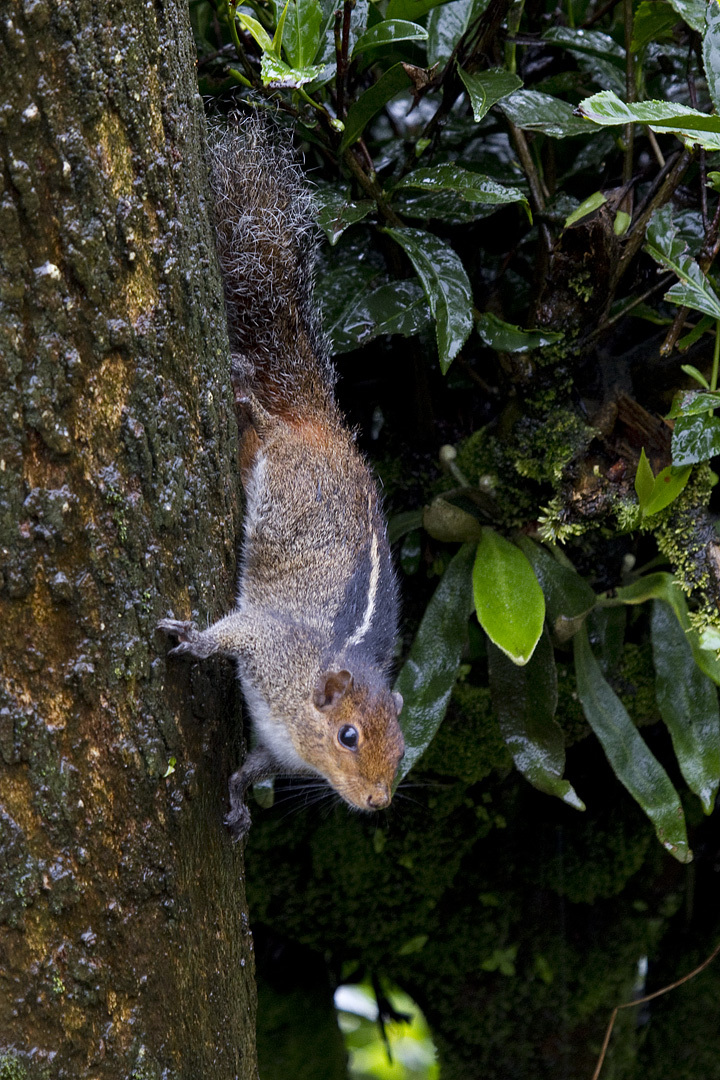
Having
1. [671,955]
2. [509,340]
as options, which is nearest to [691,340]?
[509,340]

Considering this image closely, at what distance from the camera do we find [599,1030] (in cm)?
294

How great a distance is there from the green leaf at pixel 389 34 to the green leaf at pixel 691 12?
512mm

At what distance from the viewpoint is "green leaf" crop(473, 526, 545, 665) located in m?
1.85

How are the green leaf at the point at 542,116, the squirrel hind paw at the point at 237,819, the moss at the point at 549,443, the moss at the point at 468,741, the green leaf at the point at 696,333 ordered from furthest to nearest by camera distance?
the moss at the point at 468,741, the moss at the point at 549,443, the green leaf at the point at 696,333, the green leaf at the point at 542,116, the squirrel hind paw at the point at 237,819

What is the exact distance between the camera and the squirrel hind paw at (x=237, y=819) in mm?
1545

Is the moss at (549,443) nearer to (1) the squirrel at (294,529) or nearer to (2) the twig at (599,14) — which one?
(1) the squirrel at (294,529)

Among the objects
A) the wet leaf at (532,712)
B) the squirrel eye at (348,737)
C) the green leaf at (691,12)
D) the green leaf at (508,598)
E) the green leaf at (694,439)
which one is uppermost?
the green leaf at (691,12)

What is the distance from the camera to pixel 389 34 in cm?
174

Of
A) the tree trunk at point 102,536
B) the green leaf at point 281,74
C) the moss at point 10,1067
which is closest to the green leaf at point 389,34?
the green leaf at point 281,74

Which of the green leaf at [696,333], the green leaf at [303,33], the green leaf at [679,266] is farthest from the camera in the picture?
the green leaf at [696,333]

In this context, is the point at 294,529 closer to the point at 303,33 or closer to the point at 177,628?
the point at 177,628

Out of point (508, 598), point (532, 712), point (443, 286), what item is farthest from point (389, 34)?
point (532, 712)

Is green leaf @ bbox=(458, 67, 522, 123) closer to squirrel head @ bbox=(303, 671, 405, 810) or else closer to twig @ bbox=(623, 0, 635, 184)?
twig @ bbox=(623, 0, 635, 184)

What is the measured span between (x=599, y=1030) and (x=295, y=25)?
2885 millimetres
